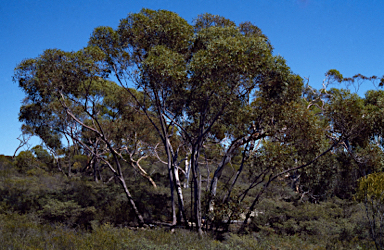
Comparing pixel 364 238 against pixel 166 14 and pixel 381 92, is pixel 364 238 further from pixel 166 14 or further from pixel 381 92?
pixel 381 92

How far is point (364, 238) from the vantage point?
10859 mm

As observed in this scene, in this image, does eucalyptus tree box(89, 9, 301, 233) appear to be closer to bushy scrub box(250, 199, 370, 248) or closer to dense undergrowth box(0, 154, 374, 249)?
dense undergrowth box(0, 154, 374, 249)

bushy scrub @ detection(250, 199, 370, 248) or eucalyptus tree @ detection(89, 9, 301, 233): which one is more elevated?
eucalyptus tree @ detection(89, 9, 301, 233)

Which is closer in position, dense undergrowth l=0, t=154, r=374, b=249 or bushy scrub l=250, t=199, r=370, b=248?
dense undergrowth l=0, t=154, r=374, b=249

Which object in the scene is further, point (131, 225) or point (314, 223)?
point (131, 225)

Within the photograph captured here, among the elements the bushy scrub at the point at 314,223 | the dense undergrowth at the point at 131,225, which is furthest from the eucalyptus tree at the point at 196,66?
the bushy scrub at the point at 314,223

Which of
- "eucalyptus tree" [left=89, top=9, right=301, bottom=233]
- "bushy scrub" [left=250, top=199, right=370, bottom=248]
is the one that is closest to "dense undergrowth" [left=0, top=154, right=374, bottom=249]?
"bushy scrub" [left=250, top=199, right=370, bottom=248]

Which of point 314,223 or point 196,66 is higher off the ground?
point 196,66

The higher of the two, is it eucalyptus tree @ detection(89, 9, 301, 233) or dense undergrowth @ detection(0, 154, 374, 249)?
eucalyptus tree @ detection(89, 9, 301, 233)

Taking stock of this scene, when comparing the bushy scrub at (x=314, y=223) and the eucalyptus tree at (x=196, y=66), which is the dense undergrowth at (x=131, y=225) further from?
the eucalyptus tree at (x=196, y=66)

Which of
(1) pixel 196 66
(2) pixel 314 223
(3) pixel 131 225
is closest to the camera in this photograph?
(1) pixel 196 66

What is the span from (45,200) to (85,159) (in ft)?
58.4

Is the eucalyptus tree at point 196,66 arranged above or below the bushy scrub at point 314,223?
above

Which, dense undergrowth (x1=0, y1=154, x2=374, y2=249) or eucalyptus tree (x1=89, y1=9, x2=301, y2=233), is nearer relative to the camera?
dense undergrowth (x1=0, y1=154, x2=374, y2=249)
